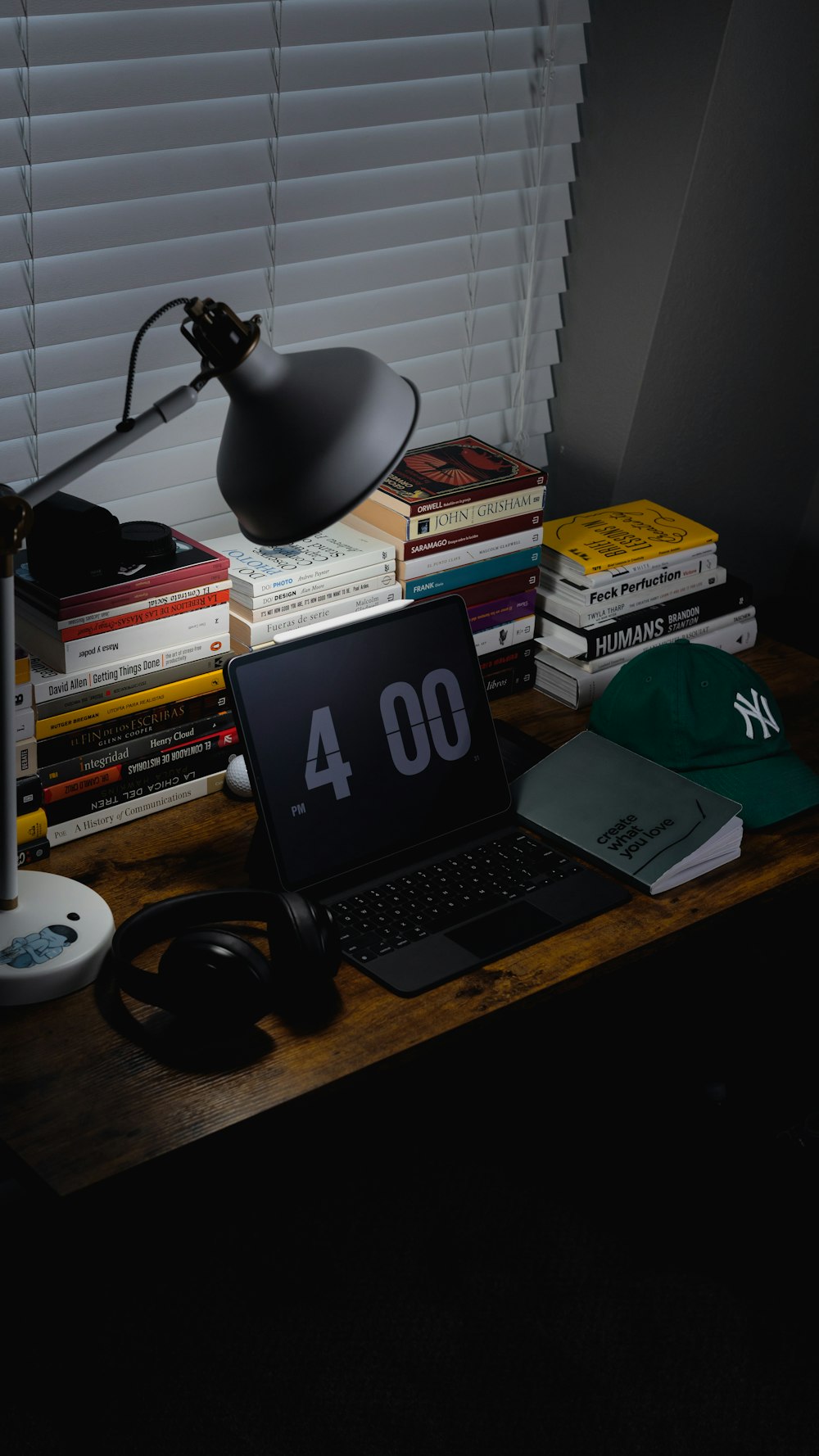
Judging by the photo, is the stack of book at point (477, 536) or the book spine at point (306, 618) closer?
the book spine at point (306, 618)

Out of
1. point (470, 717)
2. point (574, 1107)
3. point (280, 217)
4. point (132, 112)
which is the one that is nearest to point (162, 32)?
point (132, 112)

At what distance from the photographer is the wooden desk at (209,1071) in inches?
43.2

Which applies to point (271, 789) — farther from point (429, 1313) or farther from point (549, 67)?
point (549, 67)

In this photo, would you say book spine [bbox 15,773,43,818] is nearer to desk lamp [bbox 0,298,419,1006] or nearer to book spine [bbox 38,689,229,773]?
book spine [bbox 38,689,229,773]

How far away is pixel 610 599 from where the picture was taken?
1840 mm

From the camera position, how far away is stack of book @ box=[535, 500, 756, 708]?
5.96 feet

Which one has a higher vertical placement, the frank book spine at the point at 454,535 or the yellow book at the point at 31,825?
the frank book spine at the point at 454,535

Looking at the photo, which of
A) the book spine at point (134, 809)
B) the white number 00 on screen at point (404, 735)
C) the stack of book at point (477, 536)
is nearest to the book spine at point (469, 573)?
the stack of book at point (477, 536)

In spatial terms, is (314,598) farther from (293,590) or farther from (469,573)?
(469,573)

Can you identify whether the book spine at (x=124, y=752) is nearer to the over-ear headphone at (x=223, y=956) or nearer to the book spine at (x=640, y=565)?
the over-ear headphone at (x=223, y=956)

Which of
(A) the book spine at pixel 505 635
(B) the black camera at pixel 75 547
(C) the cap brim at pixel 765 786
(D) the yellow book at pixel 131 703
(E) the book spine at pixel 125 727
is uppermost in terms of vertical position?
(B) the black camera at pixel 75 547

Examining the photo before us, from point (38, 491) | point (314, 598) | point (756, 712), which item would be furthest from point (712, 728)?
point (38, 491)

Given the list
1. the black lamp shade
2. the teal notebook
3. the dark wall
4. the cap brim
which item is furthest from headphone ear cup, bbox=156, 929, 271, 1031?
the dark wall

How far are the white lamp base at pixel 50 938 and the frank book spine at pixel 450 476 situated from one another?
0.65 meters
